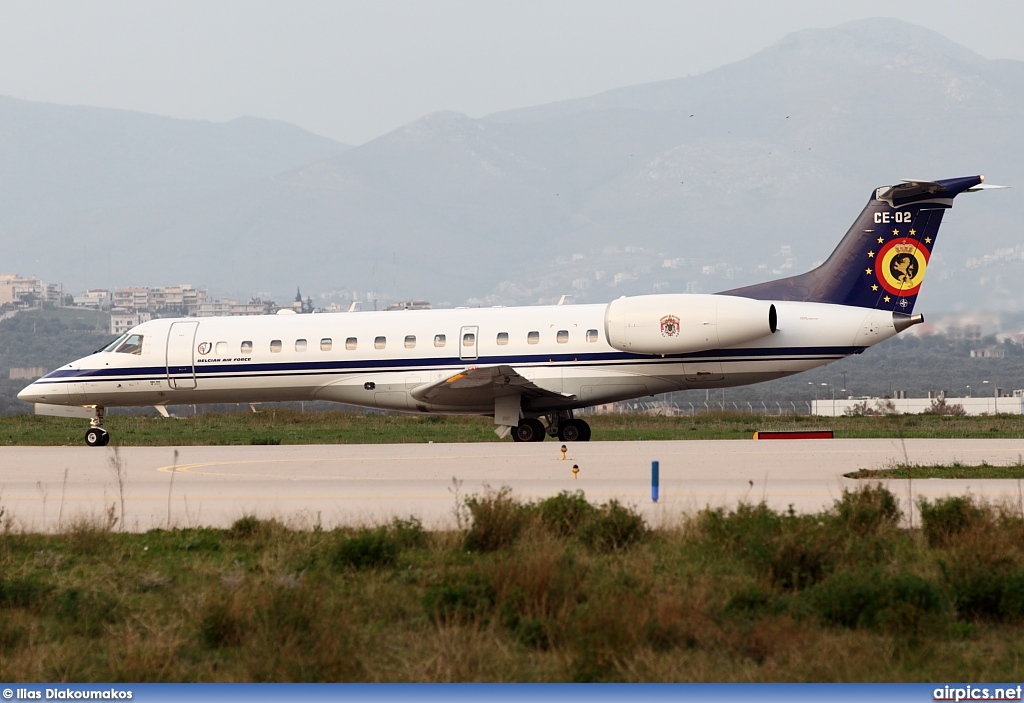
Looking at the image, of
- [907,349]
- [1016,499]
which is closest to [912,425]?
[1016,499]

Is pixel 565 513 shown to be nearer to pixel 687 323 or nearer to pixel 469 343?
pixel 687 323

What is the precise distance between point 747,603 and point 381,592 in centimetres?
285

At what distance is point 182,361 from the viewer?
30.5 metres

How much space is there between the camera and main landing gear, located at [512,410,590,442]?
2880 centimetres

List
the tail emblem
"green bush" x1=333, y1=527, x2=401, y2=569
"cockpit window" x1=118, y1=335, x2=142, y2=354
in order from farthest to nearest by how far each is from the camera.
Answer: "cockpit window" x1=118, y1=335, x2=142, y2=354
the tail emblem
"green bush" x1=333, y1=527, x2=401, y2=569

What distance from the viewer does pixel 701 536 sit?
12117 mm

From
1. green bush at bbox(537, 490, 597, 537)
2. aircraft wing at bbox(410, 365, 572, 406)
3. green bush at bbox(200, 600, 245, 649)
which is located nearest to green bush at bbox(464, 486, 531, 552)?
green bush at bbox(537, 490, 597, 537)

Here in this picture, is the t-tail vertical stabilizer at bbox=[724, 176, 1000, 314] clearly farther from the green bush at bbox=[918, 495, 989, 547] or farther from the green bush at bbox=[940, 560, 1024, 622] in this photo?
the green bush at bbox=[940, 560, 1024, 622]

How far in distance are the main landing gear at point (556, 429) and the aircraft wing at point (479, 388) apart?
30.0 inches

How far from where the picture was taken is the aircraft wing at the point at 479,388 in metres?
27.1

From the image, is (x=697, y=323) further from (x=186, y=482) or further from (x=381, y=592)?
(x=381, y=592)

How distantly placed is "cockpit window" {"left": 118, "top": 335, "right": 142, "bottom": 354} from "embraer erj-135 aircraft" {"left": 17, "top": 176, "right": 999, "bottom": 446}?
0.03 m

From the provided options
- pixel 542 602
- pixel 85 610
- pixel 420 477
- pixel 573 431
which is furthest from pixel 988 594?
pixel 573 431

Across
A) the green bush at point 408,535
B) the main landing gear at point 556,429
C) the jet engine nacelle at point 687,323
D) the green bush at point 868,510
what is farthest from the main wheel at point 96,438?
the green bush at point 868,510
